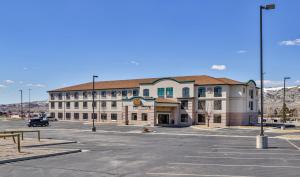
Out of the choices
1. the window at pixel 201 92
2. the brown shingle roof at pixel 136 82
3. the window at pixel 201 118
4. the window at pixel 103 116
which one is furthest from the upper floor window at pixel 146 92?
the window at pixel 103 116

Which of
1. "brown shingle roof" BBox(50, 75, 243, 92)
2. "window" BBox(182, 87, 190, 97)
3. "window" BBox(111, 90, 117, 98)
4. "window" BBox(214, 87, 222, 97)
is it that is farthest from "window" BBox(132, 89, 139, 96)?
"window" BBox(214, 87, 222, 97)

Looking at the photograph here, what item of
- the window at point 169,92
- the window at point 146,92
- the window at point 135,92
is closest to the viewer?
the window at point 169,92

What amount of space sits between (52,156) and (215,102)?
47.4 m

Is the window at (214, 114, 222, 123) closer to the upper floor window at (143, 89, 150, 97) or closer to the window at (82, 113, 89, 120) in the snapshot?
the upper floor window at (143, 89, 150, 97)

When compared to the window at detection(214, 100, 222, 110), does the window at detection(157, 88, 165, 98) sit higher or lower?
higher

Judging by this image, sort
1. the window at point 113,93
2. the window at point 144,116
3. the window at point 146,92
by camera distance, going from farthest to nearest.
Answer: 1. the window at point 113,93
2. the window at point 146,92
3. the window at point 144,116

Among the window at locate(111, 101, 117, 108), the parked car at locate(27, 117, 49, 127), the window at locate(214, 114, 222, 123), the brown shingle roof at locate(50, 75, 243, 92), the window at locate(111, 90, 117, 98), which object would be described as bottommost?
the parked car at locate(27, 117, 49, 127)

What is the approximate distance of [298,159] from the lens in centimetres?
1992

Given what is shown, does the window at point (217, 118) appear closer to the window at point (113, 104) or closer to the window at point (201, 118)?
the window at point (201, 118)

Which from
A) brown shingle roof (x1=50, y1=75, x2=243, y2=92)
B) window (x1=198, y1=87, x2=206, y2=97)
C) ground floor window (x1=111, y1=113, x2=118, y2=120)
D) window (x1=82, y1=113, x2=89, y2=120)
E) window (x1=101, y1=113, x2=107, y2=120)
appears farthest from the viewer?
window (x1=82, y1=113, x2=89, y2=120)

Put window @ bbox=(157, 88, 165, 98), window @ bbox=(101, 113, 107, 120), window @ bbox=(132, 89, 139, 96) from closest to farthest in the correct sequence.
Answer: window @ bbox=(157, 88, 165, 98), window @ bbox=(132, 89, 139, 96), window @ bbox=(101, 113, 107, 120)

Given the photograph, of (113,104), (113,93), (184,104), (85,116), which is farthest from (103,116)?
(184,104)

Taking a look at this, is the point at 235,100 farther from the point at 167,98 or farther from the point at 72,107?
the point at 72,107

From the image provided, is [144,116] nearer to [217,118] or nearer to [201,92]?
[201,92]
